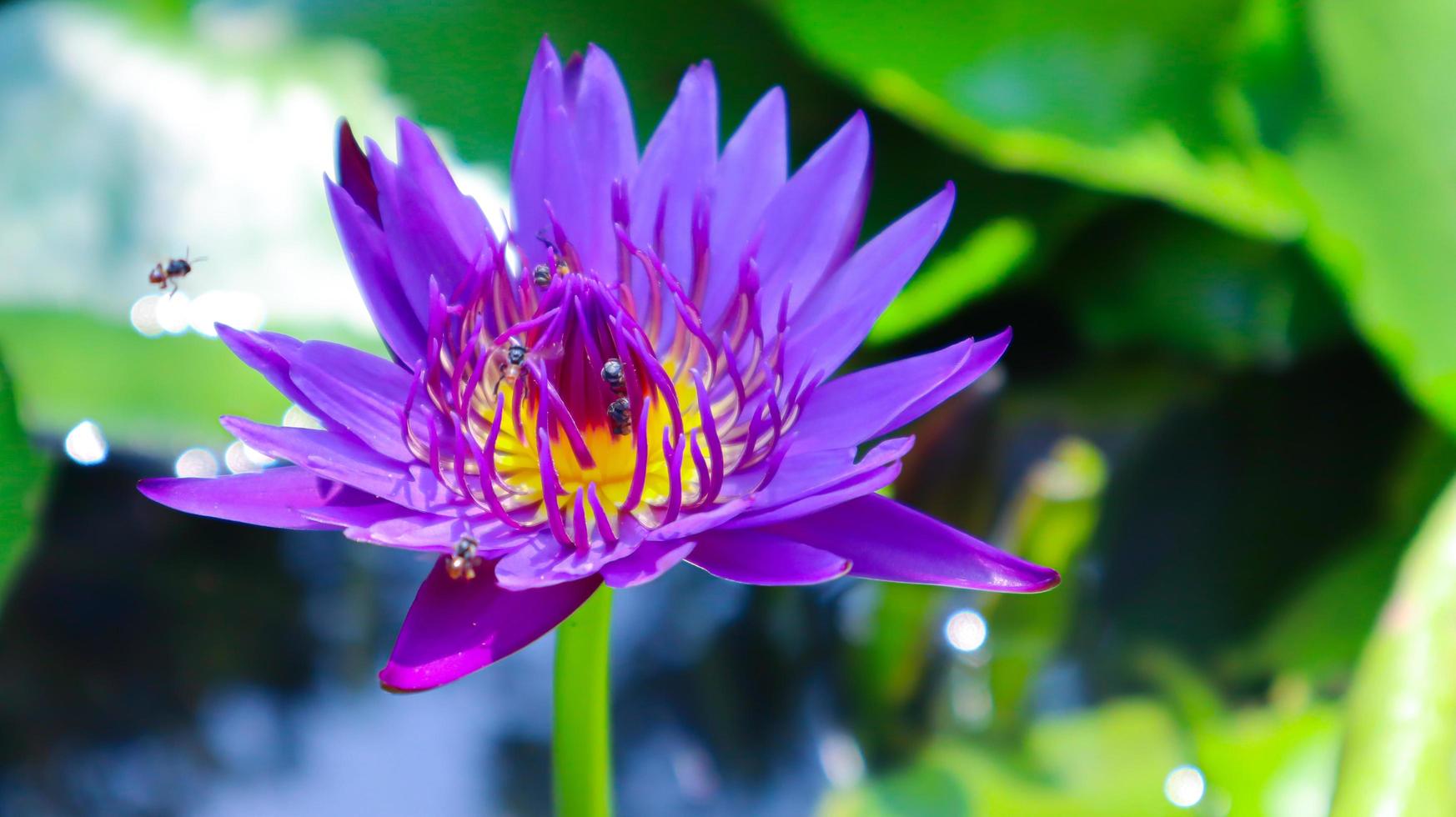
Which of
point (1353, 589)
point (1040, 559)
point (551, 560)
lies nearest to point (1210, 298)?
point (1353, 589)

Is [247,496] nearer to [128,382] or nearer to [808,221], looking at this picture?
[808,221]

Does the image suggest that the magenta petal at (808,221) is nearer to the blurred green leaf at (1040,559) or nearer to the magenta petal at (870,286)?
the magenta petal at (870,286)

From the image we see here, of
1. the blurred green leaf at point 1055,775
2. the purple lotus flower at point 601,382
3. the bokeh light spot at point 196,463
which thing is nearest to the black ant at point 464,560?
the purple lotus flower at point 601,382

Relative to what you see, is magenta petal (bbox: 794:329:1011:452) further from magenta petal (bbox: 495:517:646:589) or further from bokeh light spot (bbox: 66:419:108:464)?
bokeh light spot (bbox: 66:419:108:464)

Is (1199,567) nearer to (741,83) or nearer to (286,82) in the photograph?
(741,83)

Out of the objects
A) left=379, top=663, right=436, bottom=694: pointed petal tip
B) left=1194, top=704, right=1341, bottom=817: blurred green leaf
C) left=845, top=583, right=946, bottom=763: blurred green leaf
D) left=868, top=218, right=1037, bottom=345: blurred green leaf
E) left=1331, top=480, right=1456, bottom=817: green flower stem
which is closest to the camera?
left=379, top=663, right=436, bottom=694: pointed petal tip

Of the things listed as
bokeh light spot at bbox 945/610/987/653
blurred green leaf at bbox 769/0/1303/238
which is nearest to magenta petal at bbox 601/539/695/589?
bokeh light spot at bbox 945/610/987/653
